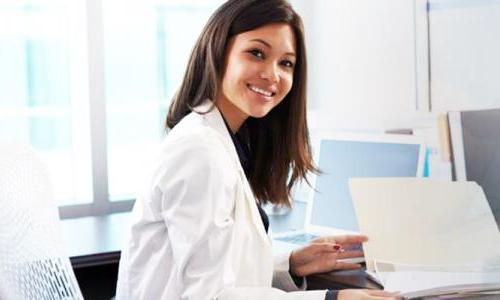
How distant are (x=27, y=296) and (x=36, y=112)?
149 centimetres

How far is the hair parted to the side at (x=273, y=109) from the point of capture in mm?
1294

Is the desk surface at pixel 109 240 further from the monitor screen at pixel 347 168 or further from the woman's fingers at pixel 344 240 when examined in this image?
the monitor screen at pixel 347 168

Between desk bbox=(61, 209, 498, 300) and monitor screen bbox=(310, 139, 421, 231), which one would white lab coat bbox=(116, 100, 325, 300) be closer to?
desk bbox=(61, 209, 498, 300)

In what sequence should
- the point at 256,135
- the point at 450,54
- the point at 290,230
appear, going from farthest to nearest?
the point at 450,54 < the point at 290,230 < the point at 256,135

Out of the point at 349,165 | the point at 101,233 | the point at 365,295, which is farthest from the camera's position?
the point at 101,233

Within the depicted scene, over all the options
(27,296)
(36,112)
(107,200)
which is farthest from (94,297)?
(27,296)

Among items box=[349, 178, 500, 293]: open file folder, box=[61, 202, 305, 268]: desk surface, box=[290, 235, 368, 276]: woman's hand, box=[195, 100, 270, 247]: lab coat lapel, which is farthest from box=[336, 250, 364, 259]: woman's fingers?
box=[61, 202, 305, 268]: desk surface

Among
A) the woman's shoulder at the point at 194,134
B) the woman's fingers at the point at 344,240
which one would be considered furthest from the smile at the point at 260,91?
the woman's fingers at the point at 344,240

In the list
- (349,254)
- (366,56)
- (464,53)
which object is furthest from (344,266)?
(366,56)

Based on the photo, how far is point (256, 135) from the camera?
5.07 ft

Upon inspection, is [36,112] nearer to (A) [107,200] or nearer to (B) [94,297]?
(A) [107,200]

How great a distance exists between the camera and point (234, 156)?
4.10ft

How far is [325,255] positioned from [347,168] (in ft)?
1.14

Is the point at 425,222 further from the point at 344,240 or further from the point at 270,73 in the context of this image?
the point at 270,73
